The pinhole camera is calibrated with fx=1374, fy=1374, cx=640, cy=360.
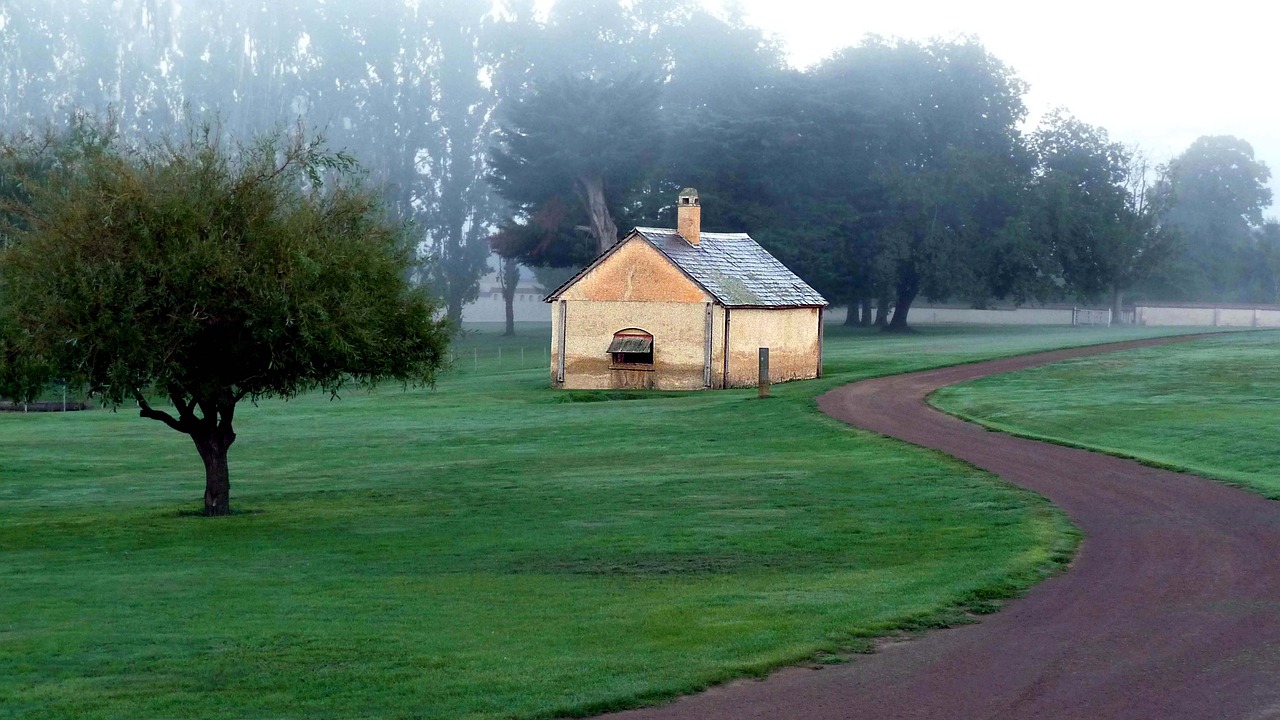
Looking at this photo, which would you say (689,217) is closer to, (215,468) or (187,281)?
(215,468)

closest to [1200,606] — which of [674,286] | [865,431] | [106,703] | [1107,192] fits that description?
[106,703]

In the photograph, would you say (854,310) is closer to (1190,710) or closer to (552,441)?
(552,441)

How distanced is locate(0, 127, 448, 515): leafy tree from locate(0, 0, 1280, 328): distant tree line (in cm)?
4668

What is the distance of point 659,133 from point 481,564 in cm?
7576

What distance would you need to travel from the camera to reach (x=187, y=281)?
20.8 m

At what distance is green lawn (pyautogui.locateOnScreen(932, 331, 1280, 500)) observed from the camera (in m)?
26.5

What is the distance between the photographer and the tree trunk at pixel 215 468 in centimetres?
2405

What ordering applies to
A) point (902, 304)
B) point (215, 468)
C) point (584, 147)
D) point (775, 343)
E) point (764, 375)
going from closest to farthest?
point (215, 468) < point (764, 375) < point (775, 343) < point (584, 147) < point (902, 304)

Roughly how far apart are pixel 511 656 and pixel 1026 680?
4204 mm

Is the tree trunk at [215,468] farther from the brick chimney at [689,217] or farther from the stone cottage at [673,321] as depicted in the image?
the brick chimney at [689,217]

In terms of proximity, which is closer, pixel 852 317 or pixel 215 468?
pixel 215 468

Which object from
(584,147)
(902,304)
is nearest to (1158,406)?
(584,147)

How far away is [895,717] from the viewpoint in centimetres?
984

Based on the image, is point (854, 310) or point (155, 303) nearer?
point (155, 303)
